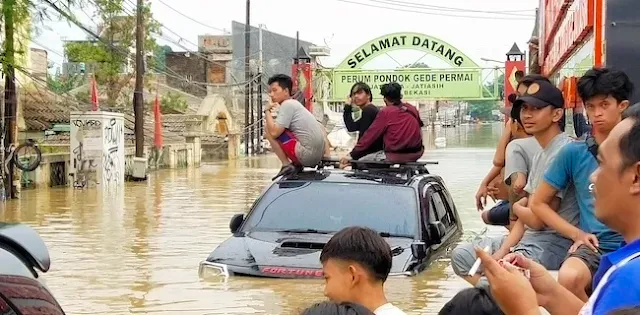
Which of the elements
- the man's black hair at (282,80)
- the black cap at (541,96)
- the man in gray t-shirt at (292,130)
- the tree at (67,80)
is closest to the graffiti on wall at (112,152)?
the man in gray t-shirt at (292,130)

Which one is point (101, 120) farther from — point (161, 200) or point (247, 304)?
point (247, 304)

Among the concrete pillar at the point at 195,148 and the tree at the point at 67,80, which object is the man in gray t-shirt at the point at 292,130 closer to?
the concrete pillar at the point at 195,148

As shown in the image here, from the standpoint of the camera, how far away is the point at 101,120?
24.8 metres

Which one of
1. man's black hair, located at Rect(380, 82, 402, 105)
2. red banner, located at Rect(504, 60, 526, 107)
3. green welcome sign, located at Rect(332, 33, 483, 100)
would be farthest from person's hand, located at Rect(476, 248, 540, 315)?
green welcome sign, located at Rect(332, 33, 483, 100)

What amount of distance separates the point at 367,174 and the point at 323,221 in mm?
844

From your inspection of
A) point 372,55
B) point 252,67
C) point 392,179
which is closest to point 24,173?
point 372,55

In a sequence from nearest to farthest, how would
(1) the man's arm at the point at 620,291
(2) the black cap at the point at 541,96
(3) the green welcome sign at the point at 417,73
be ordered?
(1) the man's arm at the point at 620,291 → (2) the black cap at the point at 541,96 → (3) the green welcome sign at the point at 417,73

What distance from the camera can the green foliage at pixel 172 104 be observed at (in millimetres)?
49062

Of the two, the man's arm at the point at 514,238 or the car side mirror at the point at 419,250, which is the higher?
the man's arm at the point at 514,238

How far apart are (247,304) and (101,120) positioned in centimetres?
1765

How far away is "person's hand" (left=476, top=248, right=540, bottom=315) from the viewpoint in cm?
276

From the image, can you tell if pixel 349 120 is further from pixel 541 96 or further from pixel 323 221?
pixel 541 96

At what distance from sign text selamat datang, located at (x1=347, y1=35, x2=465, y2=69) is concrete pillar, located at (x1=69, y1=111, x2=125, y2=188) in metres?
6.50

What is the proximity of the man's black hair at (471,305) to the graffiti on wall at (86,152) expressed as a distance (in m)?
22.1
